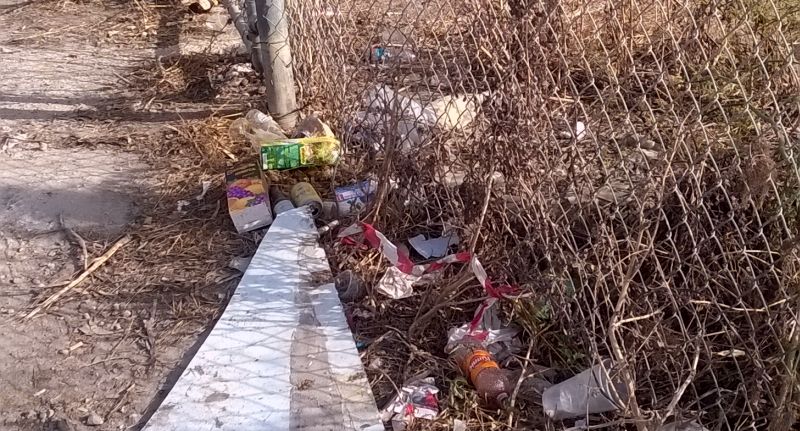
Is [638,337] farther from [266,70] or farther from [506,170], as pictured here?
[266,70]

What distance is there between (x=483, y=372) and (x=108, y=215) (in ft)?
5.75

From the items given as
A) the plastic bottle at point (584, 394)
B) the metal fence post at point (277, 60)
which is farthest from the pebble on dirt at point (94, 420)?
the metal fence post at point (277, 60)

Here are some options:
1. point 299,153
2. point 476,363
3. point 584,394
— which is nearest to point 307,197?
point 299,153

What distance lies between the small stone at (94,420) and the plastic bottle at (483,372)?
103 centimetres

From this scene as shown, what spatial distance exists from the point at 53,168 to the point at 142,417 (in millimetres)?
1729

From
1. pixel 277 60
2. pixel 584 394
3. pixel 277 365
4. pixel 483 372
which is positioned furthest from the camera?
pixel 277 60

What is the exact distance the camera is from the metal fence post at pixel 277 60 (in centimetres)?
359

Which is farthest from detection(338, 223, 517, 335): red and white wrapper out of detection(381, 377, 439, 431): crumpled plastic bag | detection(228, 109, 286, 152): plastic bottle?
detection(228, 109, 286, 152): plastic bottle

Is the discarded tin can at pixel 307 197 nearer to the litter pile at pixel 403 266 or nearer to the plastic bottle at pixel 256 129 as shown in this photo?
the litter pile at pixel 403 266

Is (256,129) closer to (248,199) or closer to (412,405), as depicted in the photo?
(248,199)

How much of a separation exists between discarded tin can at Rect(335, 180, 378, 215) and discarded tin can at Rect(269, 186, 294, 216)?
201 mm

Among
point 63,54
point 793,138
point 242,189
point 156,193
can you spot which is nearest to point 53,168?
point 156,193

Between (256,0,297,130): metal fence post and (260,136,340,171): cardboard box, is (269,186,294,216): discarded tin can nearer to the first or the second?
(260,136,340,171): cardboard box

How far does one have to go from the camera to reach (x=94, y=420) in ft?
7.64
